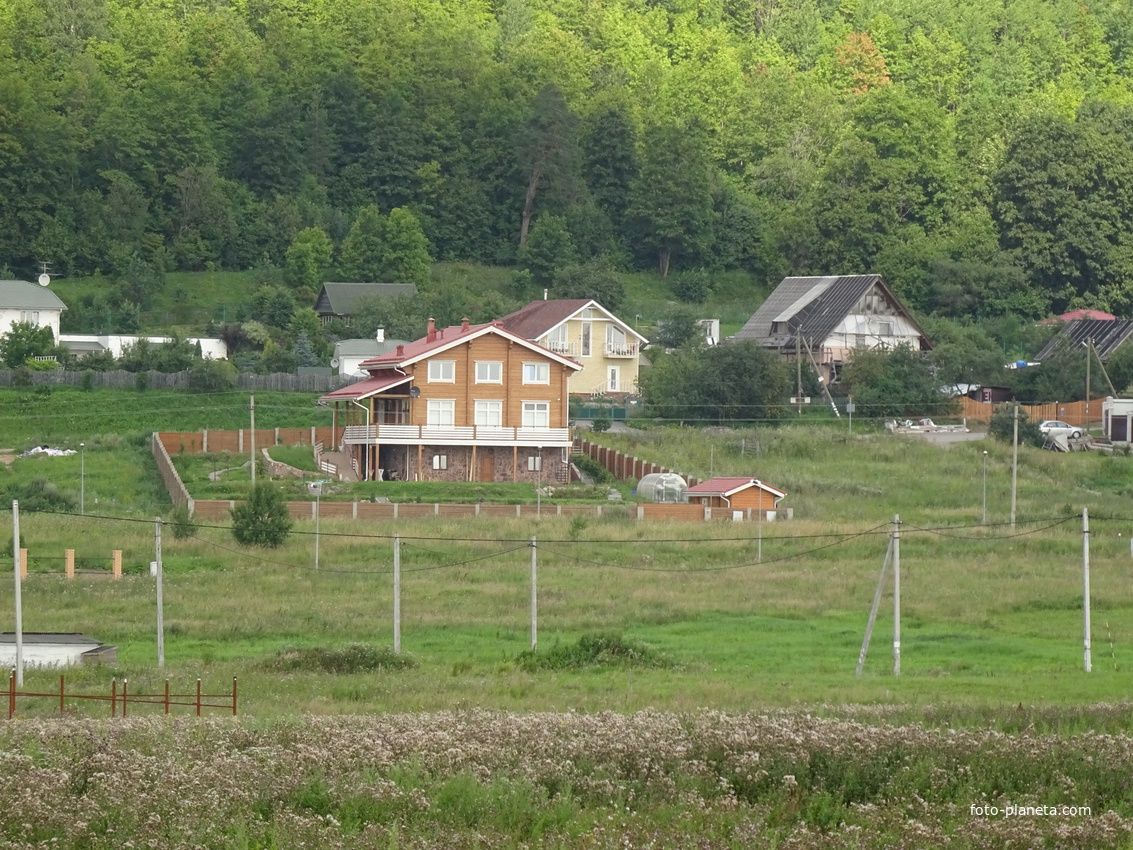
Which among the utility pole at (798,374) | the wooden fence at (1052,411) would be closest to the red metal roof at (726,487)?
the utility pole at (798,374)

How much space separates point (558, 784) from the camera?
1559 cm

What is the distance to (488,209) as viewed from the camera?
313 ft

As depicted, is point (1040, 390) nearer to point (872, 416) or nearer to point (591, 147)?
point (872, 416)

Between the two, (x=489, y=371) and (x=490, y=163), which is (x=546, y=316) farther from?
(x=490, y=163)

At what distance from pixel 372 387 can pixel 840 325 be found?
86.1ft

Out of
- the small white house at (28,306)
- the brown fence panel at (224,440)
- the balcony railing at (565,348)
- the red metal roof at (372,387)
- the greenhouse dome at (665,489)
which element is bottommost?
the greenhouse dome at (665,489)

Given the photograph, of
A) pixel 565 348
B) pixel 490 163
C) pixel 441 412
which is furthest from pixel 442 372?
pixel 490 163

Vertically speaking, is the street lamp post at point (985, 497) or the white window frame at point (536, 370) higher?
the white window frame at point (536, 370)

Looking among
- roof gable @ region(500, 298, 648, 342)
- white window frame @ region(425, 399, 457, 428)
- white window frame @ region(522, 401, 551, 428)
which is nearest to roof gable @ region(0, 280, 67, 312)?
roof gable @ region(500, 298, 648, 342)

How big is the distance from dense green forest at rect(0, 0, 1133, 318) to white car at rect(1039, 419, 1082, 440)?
2685 centimetres

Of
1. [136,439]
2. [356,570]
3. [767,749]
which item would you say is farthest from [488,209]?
[767,749]

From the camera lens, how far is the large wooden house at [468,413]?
5412 cm

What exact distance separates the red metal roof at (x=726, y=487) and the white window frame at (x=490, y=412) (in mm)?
9434

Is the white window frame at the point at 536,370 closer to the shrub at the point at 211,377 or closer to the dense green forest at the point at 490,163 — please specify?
the shrub at the point at 211,377
